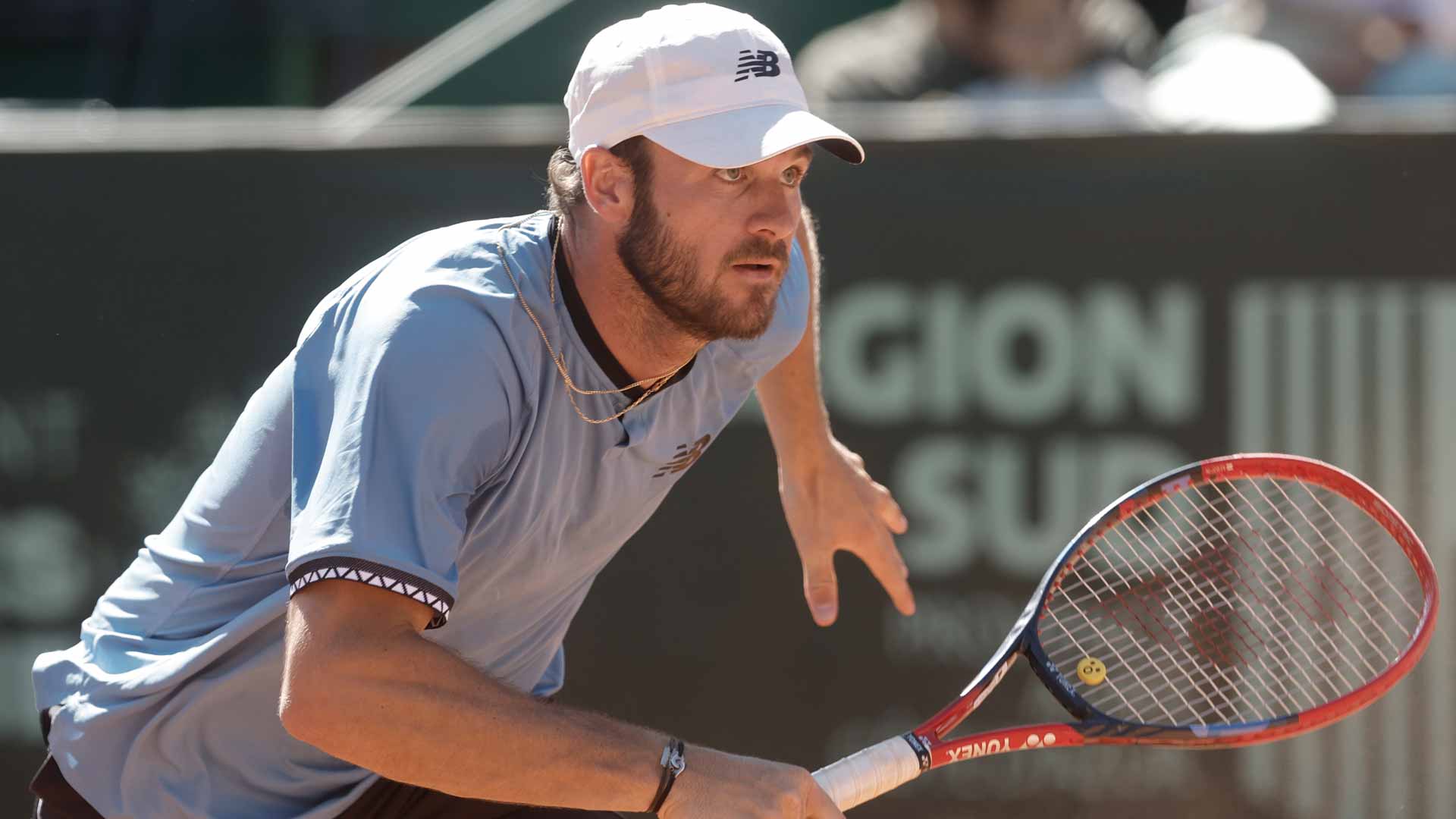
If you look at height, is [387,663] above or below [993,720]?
above

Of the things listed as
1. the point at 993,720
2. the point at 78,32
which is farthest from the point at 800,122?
the point at 78,32

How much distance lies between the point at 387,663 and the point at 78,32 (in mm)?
4766

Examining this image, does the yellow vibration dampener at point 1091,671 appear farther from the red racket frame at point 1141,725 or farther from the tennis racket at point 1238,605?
the tennis racket at point 1238,605

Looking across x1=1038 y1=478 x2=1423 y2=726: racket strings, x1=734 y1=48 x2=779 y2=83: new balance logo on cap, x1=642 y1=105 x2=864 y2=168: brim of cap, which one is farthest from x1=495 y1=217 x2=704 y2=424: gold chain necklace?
x1=1038 y1=478 x2=1423 y2=726: racket strings

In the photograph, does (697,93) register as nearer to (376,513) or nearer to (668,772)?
(376,513)

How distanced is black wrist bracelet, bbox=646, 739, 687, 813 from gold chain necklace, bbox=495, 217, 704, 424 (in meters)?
0.48

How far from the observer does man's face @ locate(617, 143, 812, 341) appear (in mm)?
2271

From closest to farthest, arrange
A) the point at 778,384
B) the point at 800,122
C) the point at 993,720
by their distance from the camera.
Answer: the point at 800,122 → the point at 778,384 → the point at 993,720

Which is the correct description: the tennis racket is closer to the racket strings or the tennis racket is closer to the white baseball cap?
the racket strings

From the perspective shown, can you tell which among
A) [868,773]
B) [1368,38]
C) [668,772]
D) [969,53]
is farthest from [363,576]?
[1368,38]

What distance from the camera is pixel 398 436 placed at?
199 cm

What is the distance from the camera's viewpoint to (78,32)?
600cm

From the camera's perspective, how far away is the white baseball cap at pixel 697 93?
7.30ft

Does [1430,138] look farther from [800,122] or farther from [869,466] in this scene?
[800,122]
